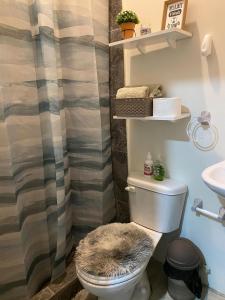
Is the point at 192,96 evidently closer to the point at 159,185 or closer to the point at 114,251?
the point at 159,185

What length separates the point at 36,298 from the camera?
1438 millimetres

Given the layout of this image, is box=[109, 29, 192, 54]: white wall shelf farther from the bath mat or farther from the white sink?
the bath mat

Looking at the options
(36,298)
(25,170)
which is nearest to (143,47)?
(25,170)

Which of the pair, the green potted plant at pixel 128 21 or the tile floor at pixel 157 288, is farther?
the tile floor at pixel 157 288

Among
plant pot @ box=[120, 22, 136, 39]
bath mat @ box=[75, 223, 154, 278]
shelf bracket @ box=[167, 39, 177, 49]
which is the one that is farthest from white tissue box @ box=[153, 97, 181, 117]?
bath mat @ box=[75, 223, 154, 278]

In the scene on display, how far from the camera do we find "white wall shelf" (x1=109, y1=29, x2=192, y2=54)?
1271 millimetres

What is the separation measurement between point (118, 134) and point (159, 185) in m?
0.53

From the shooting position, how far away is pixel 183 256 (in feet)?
4.70

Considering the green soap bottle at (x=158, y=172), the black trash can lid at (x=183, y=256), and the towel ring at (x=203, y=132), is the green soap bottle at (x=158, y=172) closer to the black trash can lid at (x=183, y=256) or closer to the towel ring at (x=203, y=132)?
the towel ring at (x=203, y=132)

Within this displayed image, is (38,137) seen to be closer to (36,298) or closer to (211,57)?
(36,298)

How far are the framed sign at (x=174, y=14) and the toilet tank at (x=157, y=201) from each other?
904 millimetres

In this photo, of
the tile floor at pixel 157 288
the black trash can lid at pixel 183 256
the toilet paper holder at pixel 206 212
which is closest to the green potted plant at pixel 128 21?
the toilet paper holder at pixel 206 212

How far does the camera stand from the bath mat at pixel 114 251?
121 centimetres

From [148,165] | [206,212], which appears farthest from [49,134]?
[206,212]
